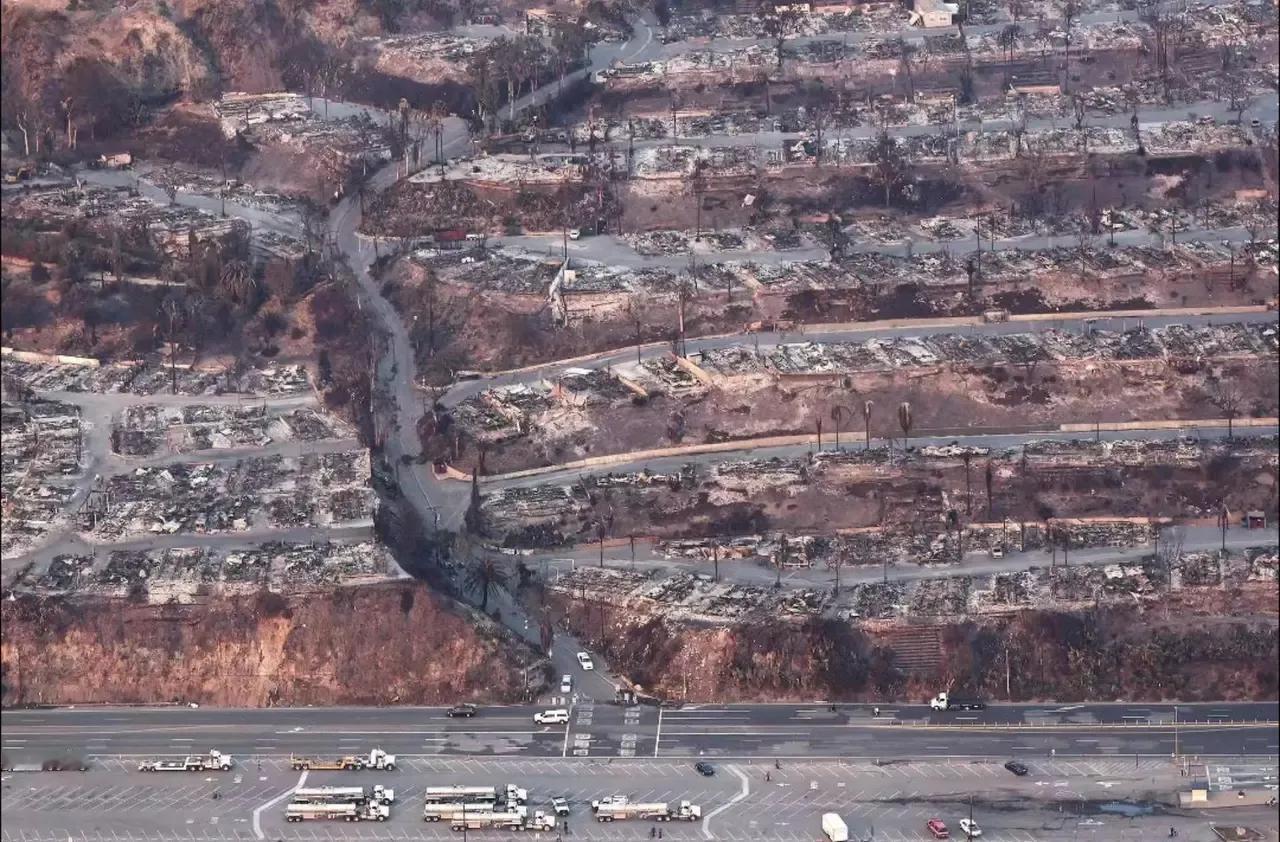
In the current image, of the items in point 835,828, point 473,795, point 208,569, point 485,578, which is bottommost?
point 473,795

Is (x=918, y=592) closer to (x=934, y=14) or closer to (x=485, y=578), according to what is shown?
(x=485, y=578)

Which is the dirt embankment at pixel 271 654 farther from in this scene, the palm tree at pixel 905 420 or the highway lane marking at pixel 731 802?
the palm tree at pixel 905 420

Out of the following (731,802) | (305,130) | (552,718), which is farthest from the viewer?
(305,130)

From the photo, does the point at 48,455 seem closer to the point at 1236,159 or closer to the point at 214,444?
the point at 214,444

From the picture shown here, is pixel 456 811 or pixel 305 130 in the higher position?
pixel 305 130

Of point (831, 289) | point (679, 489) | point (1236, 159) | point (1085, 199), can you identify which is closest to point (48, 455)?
point (679, 489)

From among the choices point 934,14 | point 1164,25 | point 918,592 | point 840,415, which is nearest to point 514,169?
point 840,415

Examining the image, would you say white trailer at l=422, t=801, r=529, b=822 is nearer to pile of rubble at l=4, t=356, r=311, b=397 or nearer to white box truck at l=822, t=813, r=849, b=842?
white box truck at l=822, t=813, r=849, b=842
